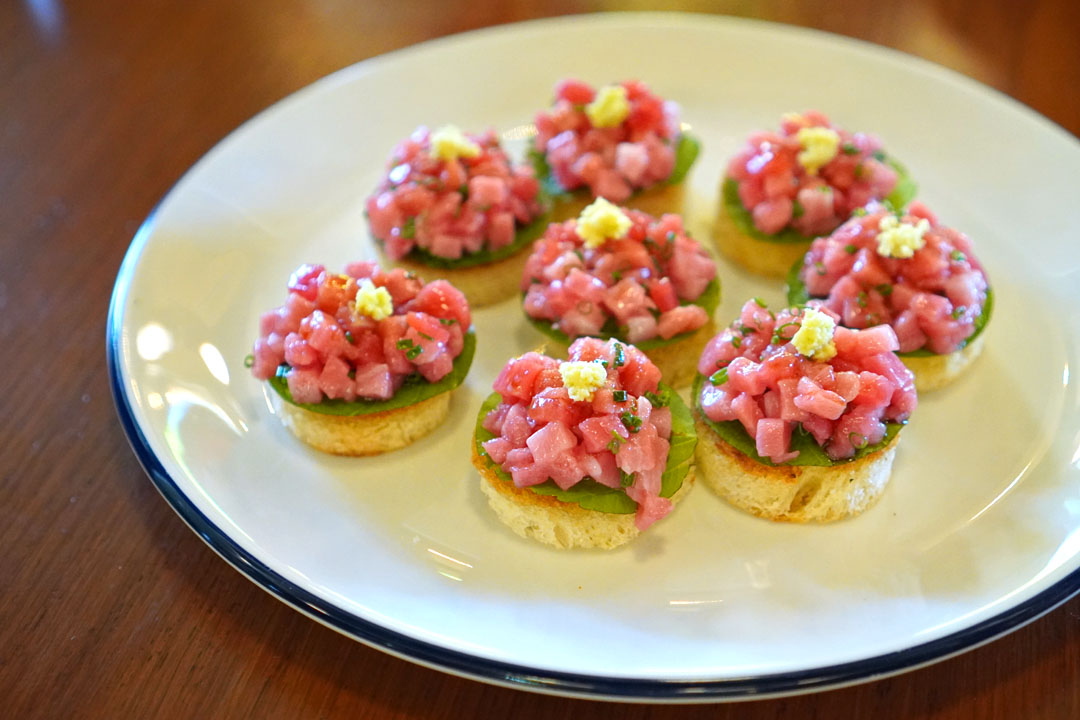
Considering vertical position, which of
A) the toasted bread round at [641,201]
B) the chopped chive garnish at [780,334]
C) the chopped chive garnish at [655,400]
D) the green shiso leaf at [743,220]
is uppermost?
the chopped chive garnish at [780,334]

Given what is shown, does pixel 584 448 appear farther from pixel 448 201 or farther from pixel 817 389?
pixel 448 201

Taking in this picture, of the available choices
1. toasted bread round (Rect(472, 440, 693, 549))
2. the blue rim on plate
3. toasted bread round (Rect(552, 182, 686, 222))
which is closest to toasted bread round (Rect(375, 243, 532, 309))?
toasted bread round (Rect(552, 182, 686, 222))

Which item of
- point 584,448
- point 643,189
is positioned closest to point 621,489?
point 584,448

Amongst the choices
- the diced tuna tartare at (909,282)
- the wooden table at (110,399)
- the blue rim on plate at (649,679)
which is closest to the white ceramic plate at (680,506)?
the blue rim on plate at (649,679)

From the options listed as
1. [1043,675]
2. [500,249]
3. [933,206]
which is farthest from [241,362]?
[933,206]

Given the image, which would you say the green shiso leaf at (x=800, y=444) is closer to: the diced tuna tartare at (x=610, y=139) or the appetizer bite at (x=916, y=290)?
the appetizer bite at (x=916, y=290)

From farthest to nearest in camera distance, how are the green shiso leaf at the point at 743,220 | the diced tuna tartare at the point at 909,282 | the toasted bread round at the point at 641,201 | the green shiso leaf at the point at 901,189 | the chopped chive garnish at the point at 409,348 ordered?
1. the toasted bread round at the point at 641,201
2. the green shiso leaf at the point at 901,189
3. the green shiso leaf at the point at 743,220
4. the diced tuna tartare at the point at 909,282
5. the chopped chive garnish at the point at 409,348
